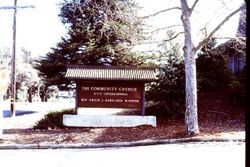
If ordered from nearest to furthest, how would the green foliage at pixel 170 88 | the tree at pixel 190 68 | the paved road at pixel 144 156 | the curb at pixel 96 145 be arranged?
the paved road at pixel 144 156, the curb at pixel 96 145, the tree at pixel 190 68, the green foliage at pixel 170 88

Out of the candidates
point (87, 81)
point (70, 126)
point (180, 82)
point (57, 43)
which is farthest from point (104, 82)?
point (57, 43)

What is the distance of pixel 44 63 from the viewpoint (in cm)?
2870

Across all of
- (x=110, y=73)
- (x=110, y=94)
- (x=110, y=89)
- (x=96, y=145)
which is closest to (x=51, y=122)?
(x=110, y=94)

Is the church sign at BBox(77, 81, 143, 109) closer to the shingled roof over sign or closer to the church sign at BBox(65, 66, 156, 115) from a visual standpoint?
the church sign at BBox(65, 66, 156, 115)

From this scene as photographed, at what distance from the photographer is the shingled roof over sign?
69.5ft

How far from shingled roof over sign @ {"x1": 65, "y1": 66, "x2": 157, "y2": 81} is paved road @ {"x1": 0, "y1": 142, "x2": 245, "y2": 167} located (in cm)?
738

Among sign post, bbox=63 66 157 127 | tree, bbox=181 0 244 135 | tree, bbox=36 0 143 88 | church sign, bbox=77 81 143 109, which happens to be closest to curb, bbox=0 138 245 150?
tree, bbox=181 0 244 135

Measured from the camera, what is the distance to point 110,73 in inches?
856

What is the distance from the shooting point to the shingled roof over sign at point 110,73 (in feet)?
69.5

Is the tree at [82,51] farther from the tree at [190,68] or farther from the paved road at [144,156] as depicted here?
the paved road at [144,156]

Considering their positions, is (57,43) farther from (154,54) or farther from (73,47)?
(154,54)

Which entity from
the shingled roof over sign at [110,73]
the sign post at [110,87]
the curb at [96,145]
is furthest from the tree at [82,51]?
the curb at [96,145]

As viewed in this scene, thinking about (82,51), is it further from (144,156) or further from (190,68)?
(144,156)

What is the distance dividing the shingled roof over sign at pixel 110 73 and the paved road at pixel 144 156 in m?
7.38
